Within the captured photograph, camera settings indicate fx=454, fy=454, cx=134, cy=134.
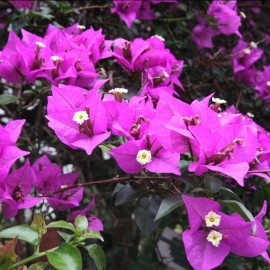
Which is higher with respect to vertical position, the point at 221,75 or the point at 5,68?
the point at 5,68

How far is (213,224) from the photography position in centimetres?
76

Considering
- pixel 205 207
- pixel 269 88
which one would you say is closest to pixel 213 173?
pixel 205 207

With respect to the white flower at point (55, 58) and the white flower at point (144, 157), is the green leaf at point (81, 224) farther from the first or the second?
the white flower at point (55, 58)

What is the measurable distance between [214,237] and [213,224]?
24 millimetres

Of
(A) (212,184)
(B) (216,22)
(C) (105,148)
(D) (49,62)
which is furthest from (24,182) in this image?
(B) (216,22)

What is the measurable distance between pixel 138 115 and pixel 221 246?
0.92ft

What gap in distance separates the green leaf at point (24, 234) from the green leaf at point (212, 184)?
0.29 meters

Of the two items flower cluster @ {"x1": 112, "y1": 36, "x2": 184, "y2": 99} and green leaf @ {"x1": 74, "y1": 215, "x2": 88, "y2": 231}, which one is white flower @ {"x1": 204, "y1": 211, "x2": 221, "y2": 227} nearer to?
green leaf @ {"x1": 74, "y1": 215, "x2": 88, "y2": 231}

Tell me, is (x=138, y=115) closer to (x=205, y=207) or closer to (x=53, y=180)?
(x=205, y=207)

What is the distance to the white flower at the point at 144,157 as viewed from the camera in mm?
784

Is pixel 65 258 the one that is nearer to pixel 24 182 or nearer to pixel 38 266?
pixel 38 266

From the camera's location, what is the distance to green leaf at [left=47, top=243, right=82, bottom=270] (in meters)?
0.67

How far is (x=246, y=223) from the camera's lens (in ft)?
2.47

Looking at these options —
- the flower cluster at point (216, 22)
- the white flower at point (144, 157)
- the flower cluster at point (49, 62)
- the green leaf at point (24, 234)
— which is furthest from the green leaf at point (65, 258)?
the flower cluster at point (216, 22)
